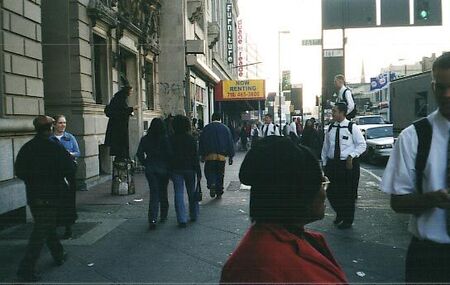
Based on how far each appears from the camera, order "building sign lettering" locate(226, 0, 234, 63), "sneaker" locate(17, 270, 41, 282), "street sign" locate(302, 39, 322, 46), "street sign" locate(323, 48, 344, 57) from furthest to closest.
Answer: "building sign lettering" locate(226, 0, 234, 63) → "street sign" locate(302, 39, 322, 46) → "street sign" locate(323, 48, 344, 57) → "sneaker" locate(17, 270, 41, 282)

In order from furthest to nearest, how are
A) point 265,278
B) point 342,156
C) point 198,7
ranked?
point 198,7 < point 342,156 < point 265,278

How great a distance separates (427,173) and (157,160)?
6.14 m

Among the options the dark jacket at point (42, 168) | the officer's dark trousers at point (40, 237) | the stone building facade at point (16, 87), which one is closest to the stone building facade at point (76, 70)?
the stone building facade at point (16, 87)

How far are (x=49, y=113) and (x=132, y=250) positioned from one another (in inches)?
287

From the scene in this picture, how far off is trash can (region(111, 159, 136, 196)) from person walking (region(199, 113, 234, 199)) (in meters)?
1.63

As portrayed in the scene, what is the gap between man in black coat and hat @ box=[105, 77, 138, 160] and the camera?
11.2 m

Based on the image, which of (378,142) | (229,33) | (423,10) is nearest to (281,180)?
(423,10)

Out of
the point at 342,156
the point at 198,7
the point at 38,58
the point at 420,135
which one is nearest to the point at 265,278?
the point at 420,135

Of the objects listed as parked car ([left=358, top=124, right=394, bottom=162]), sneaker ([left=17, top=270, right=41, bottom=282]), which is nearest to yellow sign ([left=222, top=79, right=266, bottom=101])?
parked car ([left=358, top=124, right=394, bottom=162])

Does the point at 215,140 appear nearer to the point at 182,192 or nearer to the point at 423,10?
the point at 182,192

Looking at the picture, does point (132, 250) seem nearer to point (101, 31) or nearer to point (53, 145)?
point (53, 145)

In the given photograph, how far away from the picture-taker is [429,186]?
2.42 metres

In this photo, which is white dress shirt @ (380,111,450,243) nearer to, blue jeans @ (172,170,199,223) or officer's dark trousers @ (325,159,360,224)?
officer's dark trousers @ (325,159,360,224)

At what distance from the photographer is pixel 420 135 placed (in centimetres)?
245
